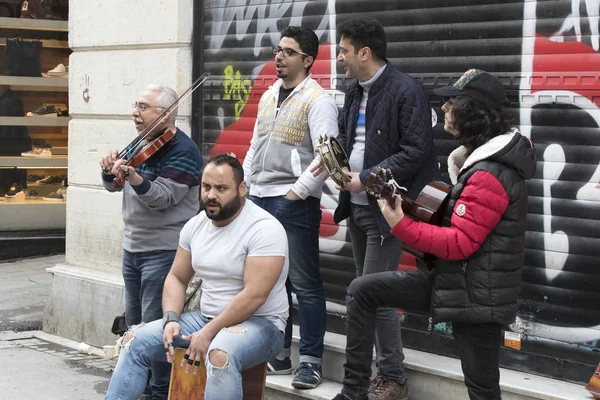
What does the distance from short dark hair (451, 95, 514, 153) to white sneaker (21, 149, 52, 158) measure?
24.4 ft

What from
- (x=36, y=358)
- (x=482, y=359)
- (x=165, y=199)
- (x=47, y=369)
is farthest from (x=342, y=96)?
(x=36, y=358)

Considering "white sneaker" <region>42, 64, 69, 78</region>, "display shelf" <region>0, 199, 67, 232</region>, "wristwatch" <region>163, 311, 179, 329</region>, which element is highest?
"white sneaker" <region>42, 64, 69, 78</region>

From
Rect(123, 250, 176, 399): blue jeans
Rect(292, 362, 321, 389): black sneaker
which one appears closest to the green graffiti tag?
Rect(123, 250, 176, 399): blue jeans

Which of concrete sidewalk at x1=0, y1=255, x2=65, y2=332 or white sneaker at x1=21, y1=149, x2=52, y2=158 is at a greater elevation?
white sneaker at x1=21, y1=149, x2=52, y2=158

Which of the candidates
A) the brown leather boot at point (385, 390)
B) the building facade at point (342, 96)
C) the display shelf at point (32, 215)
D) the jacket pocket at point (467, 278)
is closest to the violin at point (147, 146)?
the building facade at point (342, 96)

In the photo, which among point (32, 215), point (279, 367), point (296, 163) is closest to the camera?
point (296, 163)

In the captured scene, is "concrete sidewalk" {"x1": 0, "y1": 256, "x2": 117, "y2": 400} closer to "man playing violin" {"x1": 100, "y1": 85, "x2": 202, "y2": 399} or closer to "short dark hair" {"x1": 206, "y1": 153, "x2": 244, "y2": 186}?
"man playing violin" {"x1": 100, "y1": 85, "x2": 202, "y2": 399}

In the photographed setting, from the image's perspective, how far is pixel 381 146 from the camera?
5.15 meters

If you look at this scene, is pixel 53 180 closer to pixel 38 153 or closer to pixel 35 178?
pixel 35 178

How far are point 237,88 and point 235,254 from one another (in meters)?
2.55

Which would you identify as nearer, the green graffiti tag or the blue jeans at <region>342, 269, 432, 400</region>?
the blue jeans at <region>342, 269, 432, 400</region>

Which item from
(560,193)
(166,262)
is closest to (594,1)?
(560,193)

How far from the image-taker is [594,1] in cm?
518

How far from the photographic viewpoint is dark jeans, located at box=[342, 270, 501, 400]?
4.27 metres
